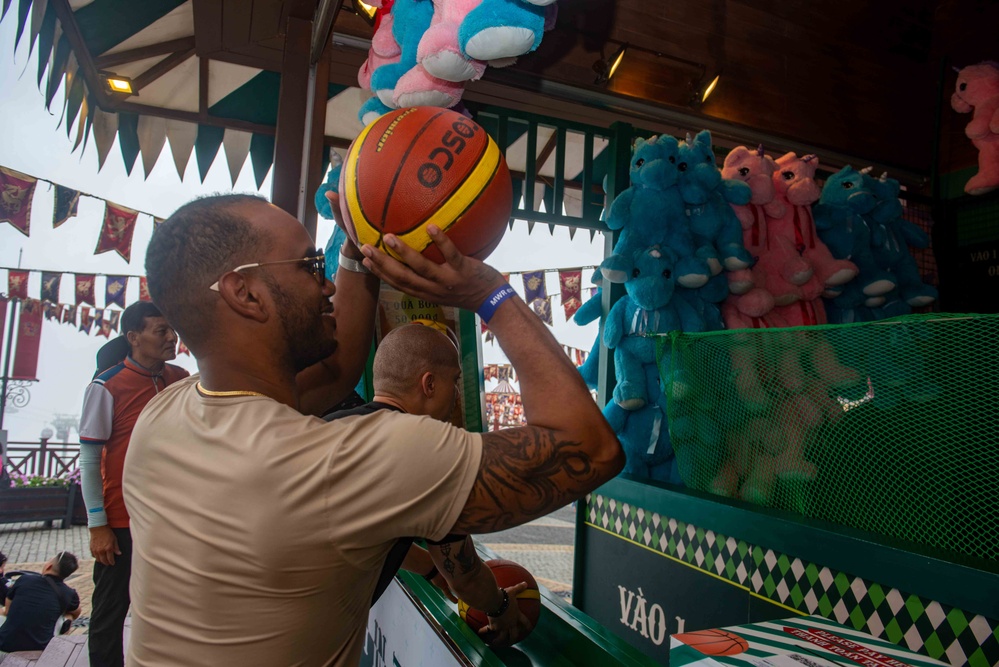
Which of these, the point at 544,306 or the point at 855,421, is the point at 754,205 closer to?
the point at 855,421

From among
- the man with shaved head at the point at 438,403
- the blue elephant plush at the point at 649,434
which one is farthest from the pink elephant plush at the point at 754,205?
the man with shaved head at the point at 438,403

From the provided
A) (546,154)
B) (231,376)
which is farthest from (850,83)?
(231,376)

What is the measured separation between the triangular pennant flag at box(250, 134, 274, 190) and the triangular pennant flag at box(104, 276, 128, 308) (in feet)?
19.7

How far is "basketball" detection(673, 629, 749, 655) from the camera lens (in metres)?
0.78

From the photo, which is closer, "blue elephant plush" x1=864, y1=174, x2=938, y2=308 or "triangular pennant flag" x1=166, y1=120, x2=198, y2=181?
"blue elephant plush" x1=864, y1=174, x2=938, y2=308

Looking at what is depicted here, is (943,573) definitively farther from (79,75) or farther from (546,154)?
(79,75)

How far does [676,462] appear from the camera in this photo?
3.51m

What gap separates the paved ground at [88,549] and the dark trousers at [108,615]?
95.2 inches

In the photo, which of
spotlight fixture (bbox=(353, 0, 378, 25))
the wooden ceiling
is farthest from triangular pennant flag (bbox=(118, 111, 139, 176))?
spotlight fixture (bbox=(353, 0, 378, 25))

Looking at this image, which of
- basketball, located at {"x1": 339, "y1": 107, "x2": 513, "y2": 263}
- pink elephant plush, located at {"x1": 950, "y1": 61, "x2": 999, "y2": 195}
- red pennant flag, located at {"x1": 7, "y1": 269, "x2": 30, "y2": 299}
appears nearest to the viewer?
basketball, located at {"x1": 339, "y1": 107, "x2": 513, "y2": 263}

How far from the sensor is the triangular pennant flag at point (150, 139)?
18.0ft

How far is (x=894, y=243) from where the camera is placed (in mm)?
4266

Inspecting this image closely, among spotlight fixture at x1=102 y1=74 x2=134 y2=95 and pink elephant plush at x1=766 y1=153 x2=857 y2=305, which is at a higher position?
spotlight fixture at x1=102 y1=74 x2=134 y2=95

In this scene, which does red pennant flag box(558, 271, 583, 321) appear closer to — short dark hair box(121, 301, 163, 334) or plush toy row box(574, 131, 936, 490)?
plush toy row box(574, 131, 936, 490)
